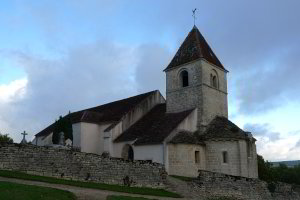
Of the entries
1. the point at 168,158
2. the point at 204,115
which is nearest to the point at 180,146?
the point at 168,158

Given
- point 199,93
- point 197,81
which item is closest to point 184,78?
point 197,81

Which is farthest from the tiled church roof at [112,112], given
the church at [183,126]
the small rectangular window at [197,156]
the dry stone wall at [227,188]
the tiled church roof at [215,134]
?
the dry stone wall at [227,188]

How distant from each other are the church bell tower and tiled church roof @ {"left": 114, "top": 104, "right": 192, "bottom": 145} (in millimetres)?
1357

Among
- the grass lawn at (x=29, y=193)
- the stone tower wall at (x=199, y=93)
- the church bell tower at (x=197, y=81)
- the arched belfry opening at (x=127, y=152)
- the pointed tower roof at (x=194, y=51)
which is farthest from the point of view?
the pointed tower roof at (x=194, y=51)

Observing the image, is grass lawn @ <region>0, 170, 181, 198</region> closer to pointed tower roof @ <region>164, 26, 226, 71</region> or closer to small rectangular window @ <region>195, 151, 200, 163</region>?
small rectangular window @ <region>195, 151, 200, 163</region>

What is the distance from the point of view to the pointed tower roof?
35.8 meters

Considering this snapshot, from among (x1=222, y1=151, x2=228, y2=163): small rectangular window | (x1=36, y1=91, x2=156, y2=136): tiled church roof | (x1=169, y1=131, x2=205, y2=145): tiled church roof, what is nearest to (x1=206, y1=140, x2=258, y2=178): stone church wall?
(x1=222, y1=151, x2=228, y2=163): small rectangular window

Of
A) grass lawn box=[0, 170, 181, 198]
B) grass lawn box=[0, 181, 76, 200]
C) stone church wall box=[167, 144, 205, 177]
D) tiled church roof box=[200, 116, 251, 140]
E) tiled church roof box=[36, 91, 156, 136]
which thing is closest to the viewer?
grass lawn box=[0, 181, 76, 200]

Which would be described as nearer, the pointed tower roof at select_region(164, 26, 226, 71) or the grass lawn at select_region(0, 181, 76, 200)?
the grass lawn at select_region(0, 181, 76, 200)

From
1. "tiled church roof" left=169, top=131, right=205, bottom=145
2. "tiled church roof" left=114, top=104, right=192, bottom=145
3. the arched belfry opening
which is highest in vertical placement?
"tiled church roof" left=114, top=104, right=192, bottom=145

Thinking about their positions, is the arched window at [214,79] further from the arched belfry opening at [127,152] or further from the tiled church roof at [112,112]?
the arched belfry opening at [127,152]

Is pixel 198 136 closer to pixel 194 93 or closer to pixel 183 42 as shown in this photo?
pixel 194 93

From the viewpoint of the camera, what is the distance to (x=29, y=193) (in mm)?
14852

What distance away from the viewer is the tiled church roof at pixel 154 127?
31.3 m
